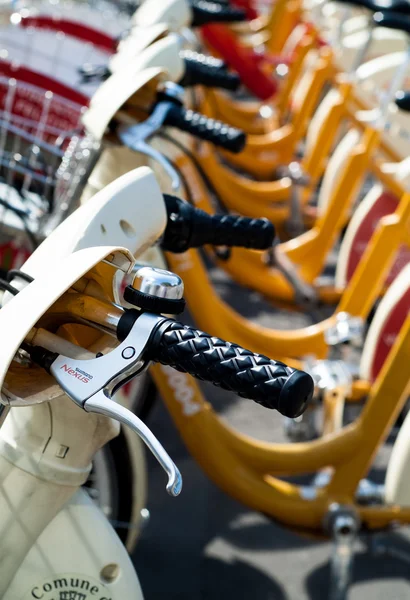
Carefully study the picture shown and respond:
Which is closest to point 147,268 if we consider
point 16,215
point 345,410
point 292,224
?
point 16,215

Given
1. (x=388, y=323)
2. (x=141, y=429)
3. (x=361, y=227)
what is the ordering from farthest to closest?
(x=361, y=227) < (x=388, y=323) < (x=141, y=429)

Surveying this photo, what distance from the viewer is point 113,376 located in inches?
35.9

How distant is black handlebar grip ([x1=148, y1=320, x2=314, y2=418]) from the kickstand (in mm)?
1060

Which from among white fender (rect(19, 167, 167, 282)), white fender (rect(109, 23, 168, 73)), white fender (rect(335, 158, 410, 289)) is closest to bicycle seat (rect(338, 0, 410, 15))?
white fender (rect(335, 158, 410, 289))

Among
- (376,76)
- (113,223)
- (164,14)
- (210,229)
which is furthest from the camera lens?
(376,76)

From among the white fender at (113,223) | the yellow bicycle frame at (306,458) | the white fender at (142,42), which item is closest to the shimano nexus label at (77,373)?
the white fender at (113,223)

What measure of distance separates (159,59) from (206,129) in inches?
9.9

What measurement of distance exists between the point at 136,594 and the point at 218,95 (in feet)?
15.2

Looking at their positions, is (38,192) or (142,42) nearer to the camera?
(38,192)

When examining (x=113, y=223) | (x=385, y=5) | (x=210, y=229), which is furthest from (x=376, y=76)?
(x=113, y=223)

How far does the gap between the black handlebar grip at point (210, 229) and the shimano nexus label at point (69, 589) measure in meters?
0.48

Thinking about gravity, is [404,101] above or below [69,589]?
above

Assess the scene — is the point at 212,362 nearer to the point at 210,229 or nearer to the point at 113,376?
the point at 113,376

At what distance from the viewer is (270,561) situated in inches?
85.3
